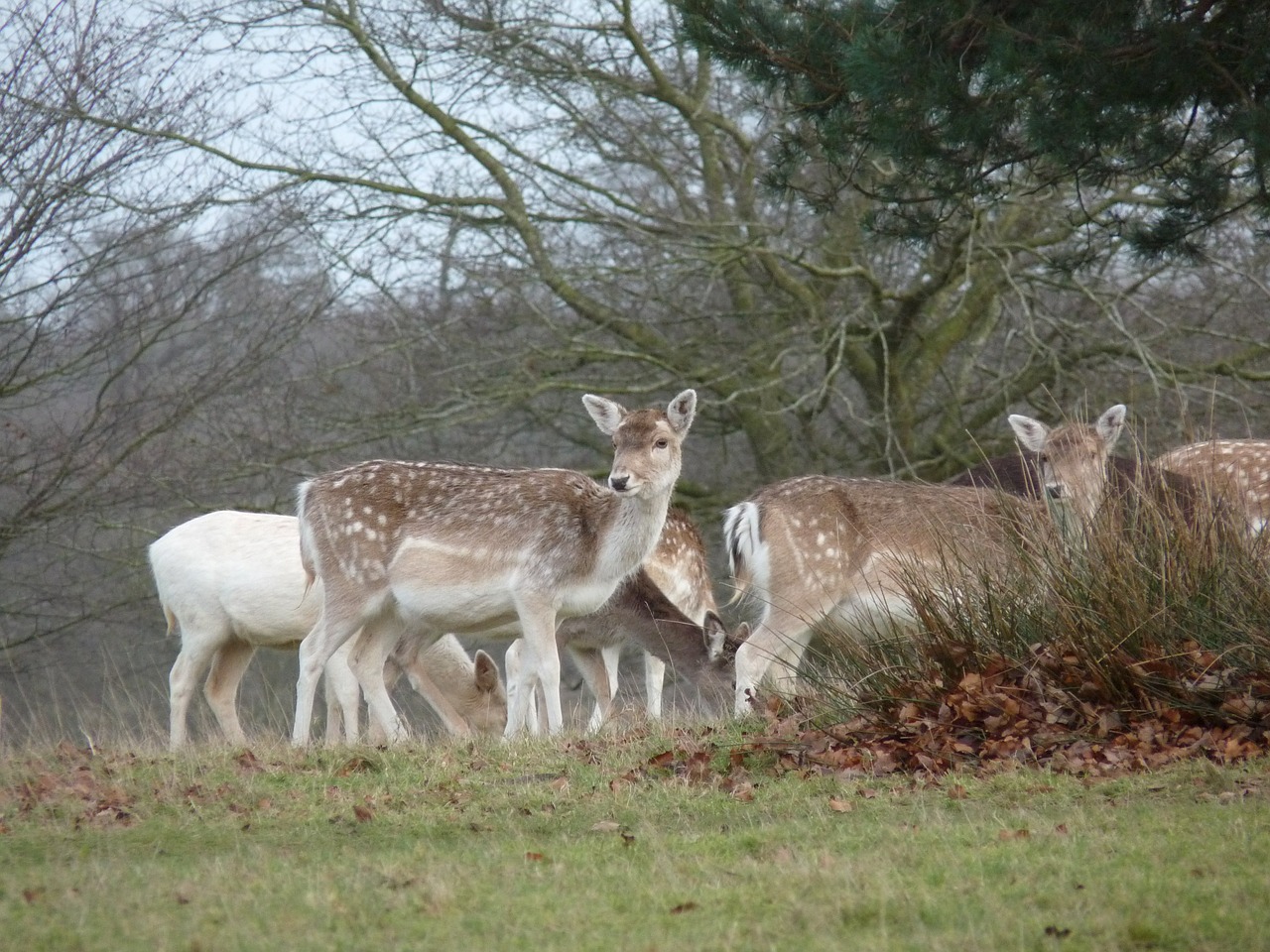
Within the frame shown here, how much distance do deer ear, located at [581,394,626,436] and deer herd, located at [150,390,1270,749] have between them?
0.06 ft

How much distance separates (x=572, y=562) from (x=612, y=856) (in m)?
4.31

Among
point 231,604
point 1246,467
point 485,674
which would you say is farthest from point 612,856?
point 1246,467

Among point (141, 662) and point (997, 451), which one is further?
point (141, 662)

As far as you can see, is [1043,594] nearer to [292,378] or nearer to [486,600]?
[486,600]

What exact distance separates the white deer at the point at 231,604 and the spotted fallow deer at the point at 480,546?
1.11 meters

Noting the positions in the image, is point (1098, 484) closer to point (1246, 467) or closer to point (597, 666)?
point (1246, 467)

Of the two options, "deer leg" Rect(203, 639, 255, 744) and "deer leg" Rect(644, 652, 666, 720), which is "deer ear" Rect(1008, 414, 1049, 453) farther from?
"deer leg" Rect(203, 639, 255, 744)

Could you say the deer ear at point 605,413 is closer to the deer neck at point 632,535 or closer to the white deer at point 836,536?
the deer neck at point 632,535

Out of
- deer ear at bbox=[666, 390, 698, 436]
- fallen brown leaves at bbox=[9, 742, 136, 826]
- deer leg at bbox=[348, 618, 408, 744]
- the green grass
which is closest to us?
the green grass

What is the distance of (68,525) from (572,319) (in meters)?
5.46

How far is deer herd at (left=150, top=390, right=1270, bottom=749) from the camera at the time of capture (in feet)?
30.9

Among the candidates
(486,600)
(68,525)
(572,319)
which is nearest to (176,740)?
(486,600)

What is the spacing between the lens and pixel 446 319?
51.0 feet

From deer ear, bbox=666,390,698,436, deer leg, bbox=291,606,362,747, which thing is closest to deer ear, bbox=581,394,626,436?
deer ear, bbox=666,390,698,436
